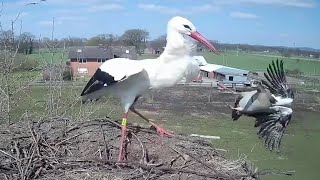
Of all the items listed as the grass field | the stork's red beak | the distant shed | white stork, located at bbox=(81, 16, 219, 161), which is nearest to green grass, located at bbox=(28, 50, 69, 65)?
the grass field

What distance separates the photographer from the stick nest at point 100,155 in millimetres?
4250

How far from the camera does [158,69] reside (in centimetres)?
458

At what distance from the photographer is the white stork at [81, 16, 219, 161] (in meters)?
4.46

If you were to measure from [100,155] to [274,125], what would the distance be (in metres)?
2.31

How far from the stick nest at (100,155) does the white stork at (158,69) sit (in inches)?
10.9

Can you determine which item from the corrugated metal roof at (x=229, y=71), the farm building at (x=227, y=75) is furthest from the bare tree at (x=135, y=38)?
the corrugated metal roof at (x=229, y=71)

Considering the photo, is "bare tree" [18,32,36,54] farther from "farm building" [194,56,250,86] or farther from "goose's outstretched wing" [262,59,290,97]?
"farm building" [194,56,250,86]

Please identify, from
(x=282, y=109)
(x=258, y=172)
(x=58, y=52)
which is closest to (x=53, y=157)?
(x=258, y=172)

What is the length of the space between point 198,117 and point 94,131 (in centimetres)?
1496

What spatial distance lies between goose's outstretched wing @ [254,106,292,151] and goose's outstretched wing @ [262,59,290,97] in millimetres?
217

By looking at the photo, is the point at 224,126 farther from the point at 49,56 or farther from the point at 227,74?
the point at 227,74

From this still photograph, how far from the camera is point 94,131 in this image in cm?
514

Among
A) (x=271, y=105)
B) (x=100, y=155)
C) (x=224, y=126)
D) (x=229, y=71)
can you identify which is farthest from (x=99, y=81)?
(x=229, y=71)

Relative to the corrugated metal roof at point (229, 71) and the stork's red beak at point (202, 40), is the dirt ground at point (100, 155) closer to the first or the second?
the stork's red beak at point (202, 40)
